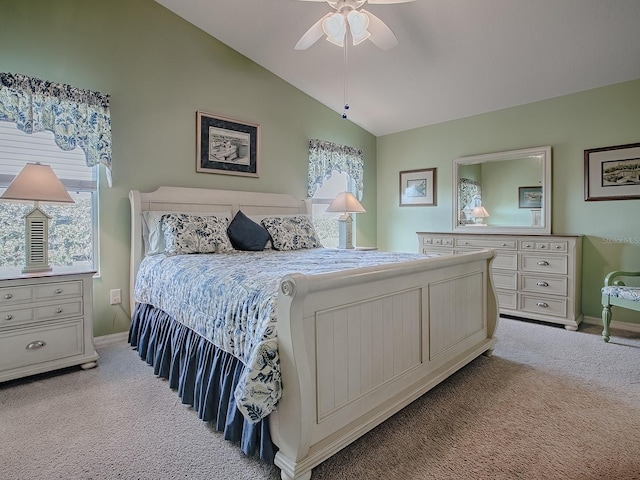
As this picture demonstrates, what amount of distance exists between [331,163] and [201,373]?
3.38 m

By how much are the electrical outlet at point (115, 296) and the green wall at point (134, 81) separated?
0.04 metres

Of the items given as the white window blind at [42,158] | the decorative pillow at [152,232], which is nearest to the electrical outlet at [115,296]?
the decorative pillow at [152,232]

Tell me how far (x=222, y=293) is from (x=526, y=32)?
318 cm

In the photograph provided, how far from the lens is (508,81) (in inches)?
141

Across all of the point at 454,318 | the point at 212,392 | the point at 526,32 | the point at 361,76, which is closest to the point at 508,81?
the point at 526,32

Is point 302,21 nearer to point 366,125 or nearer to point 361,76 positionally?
point 361,76

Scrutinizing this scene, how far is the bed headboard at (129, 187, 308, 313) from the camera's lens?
3.07m

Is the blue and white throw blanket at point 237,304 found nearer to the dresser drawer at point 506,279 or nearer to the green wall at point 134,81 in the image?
the green wall at point 134,81

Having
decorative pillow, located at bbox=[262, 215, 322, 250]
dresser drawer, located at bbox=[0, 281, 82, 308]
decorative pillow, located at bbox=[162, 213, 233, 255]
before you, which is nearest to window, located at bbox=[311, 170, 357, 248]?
decorative pillow, located at bbox=[262, 215, 322, 250]

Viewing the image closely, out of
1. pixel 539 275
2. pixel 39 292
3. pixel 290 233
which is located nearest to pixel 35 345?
pixel 39 292

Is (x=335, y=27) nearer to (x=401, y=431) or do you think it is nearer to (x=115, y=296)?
(x=401, y=431)

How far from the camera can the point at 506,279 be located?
3850mm

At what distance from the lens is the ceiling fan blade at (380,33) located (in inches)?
94.2

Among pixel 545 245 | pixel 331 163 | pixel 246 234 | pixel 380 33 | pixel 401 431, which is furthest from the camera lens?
pixel 331 163
